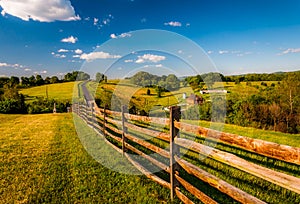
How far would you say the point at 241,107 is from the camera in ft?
131

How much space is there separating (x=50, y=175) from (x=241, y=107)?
131 ft

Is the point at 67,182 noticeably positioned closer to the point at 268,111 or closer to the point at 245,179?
the point at 245,179

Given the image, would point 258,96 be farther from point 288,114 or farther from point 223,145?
point 223,145

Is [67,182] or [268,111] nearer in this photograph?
[67,182]

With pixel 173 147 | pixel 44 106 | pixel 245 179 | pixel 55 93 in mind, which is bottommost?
pixel 44 106

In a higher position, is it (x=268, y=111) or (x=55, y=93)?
(x=55, y=93)

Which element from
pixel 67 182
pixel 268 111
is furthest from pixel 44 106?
pixel 268 111

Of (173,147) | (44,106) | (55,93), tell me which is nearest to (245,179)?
(173,147)

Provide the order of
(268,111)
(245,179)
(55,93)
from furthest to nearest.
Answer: (55,93) → (268,111) → (245,179)

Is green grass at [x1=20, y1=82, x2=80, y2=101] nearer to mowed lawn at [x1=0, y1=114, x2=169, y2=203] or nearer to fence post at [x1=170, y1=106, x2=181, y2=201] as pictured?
mowed lawn at [x1=0, y1=114, x2=169, y2=203]

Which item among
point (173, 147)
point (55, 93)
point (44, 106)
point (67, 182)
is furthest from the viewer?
point (55, 93)

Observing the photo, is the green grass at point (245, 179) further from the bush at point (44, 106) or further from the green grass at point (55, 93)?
the green grass at point (55, 93)

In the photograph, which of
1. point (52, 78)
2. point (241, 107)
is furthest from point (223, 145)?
point (52, 78)

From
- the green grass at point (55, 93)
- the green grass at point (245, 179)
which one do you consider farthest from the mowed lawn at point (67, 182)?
the green grass at point (55, 93)
